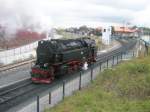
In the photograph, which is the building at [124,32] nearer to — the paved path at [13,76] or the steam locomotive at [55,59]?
the steam locomotive at [55,59]

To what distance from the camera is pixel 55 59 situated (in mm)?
28203

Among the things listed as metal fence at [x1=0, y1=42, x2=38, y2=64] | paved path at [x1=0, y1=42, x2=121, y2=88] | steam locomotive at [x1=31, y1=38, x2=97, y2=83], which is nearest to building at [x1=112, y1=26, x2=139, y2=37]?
metal fence at [x1=0, y1=42, x2=38, y2=64]

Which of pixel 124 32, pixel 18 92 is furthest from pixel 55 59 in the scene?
pixel 124 32

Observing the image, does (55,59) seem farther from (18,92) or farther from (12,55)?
(12,55)

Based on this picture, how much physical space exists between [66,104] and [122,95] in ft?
12.0

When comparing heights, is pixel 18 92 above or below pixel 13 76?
above

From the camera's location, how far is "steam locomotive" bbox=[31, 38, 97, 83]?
26766mm

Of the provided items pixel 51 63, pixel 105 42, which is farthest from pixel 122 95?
pixel 105 42

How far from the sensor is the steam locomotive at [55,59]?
26.8m

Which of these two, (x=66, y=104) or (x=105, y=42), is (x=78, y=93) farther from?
(x=105, y=42)

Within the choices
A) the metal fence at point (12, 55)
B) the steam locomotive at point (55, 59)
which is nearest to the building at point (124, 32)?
the metal fence at point (12, 55)

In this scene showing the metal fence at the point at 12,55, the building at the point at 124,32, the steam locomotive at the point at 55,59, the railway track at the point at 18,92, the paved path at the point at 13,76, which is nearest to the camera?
the railway track at the point at 18,92

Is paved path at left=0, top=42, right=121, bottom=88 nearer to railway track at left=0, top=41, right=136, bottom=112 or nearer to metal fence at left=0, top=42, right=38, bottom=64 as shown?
railway track at left=0, top=41, right=136, bottom=112

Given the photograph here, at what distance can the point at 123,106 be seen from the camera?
53.3ft
